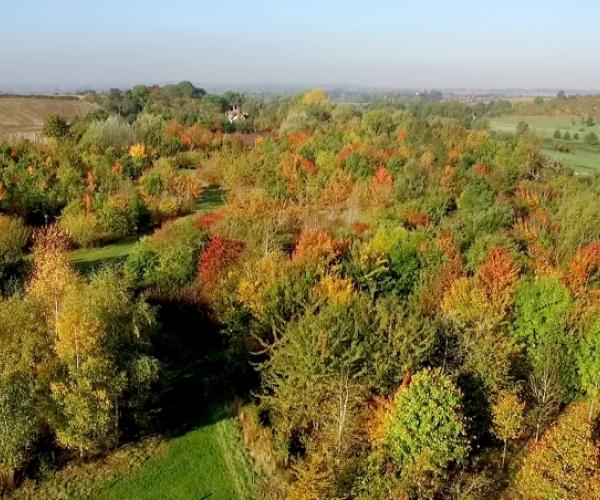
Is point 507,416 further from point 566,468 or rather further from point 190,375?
point 190,375

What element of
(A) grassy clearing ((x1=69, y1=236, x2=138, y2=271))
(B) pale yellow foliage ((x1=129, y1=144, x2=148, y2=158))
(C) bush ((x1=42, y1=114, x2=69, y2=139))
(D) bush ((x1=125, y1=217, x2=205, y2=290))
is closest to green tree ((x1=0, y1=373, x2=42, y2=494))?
(D) bush ((x1=125, y1=217, x2=205, y2=290))

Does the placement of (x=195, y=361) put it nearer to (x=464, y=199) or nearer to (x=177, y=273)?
(x=177, y=273)

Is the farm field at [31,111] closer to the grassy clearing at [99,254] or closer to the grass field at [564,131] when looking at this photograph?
the grassy clearing at [99,254]

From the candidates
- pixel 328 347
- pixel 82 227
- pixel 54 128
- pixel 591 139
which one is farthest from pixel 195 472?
pixel 591 139

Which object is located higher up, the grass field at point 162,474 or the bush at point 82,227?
the bush at point 82,227

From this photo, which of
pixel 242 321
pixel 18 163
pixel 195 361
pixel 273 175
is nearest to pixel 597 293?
pixel 242 321

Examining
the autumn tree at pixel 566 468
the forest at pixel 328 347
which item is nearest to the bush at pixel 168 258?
the forest at pixel 328 347

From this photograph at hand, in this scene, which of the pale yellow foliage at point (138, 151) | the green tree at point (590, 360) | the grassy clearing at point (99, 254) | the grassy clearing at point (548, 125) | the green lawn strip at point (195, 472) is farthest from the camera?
the grassy clearing at point (548, 125)

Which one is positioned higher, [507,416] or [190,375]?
[507,416]
